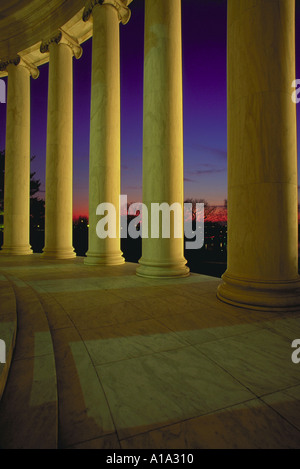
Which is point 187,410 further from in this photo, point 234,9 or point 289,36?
point 234,9

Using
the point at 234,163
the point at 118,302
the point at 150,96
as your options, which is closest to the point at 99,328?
the point at 118,302

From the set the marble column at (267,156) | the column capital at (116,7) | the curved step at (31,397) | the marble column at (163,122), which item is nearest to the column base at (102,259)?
the marble column at (163,122)

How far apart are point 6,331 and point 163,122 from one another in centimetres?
11594

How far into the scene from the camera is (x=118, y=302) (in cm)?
8944

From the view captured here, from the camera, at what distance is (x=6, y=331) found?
176 feet

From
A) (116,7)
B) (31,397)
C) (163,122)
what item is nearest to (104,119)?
(163,122)

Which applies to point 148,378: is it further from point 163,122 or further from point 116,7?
point 116,7

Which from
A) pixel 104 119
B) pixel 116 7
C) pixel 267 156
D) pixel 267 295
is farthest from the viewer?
pixel 116 7

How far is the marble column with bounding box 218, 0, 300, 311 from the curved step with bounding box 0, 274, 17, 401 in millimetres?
62780

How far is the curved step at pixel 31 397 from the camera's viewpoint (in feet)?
97.6

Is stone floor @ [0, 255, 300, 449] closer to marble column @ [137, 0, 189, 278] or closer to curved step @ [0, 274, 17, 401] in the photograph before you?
curved step @ [0, 274, 17, 401]

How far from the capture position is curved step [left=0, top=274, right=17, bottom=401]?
4047cm
